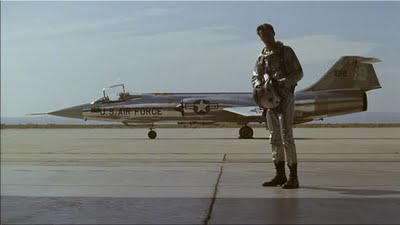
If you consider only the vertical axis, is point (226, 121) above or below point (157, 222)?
below

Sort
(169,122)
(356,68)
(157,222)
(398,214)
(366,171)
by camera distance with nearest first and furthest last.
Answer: (157,222) < (398,214) < (366,171) < (356,68) < (169,122)

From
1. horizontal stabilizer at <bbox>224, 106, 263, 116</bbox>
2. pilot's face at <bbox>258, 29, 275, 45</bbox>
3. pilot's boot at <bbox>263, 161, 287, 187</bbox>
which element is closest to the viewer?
pilot's face at <bbox>258, 29, 275, 45</bbox>

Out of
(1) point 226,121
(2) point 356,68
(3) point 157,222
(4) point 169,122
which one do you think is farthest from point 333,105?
(3) point 157,222

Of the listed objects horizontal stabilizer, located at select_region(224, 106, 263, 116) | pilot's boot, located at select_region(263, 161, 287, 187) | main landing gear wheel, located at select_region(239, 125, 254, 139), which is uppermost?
pilot's boot, located at select_region(263, 161, 287, 187)

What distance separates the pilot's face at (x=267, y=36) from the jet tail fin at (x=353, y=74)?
60.7ft

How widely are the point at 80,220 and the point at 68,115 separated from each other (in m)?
23.9

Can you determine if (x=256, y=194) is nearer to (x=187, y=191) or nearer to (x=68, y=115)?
(x=187, y=191)

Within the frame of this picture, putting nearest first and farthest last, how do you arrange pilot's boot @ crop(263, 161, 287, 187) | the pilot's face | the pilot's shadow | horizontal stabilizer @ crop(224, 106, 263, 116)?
1. the pilot's shadow
2. the pilot's face
3. pilot's boot @ crop(263, 161, 287, 187)
4. horizontal stabilizer @ crop(224, 106, 263, 116)

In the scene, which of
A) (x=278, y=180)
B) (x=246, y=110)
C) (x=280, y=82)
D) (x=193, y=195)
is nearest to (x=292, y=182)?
(x=278, y=180)

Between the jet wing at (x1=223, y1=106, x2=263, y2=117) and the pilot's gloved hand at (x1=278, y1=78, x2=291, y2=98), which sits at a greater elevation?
the pilot's gloved hand at (x1=278, y1=78, x2=291, y2=98)

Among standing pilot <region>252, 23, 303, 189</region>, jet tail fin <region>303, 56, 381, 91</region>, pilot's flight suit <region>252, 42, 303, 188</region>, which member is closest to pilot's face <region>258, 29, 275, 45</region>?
standing pilot <region>252, 23, 303, 189</region>

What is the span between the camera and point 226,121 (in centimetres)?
2645

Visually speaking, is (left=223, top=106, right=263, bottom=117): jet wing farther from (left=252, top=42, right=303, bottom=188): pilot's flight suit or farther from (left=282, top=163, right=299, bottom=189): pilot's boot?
(left=282, top=163, right=299, bottom=189): pilot's boot

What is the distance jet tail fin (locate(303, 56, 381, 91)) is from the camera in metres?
24.0
